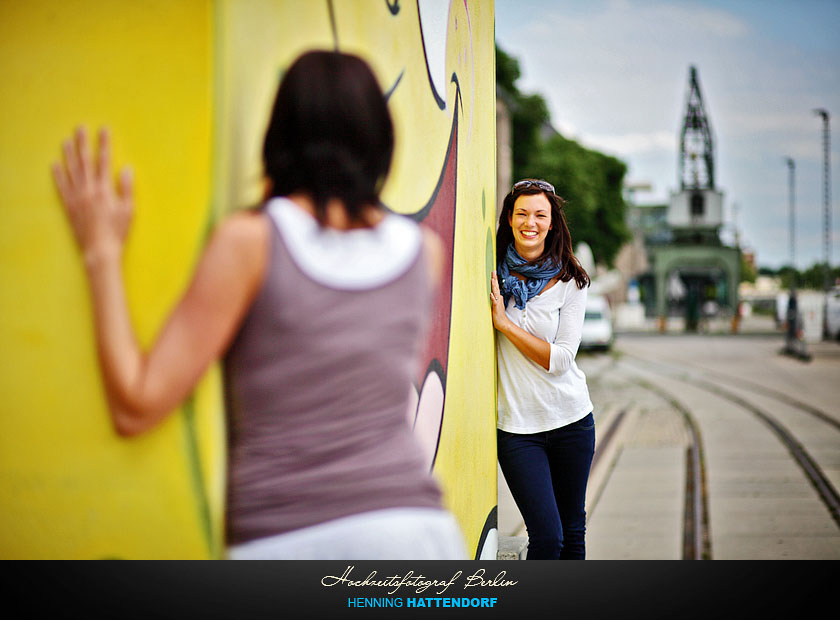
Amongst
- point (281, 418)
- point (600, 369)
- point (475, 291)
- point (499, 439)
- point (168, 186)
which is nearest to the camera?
point (168, 186)

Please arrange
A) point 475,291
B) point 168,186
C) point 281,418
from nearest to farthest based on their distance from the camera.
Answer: point 168,186 < point 281,418 < point 475,291

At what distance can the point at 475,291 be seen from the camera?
3.25 metres

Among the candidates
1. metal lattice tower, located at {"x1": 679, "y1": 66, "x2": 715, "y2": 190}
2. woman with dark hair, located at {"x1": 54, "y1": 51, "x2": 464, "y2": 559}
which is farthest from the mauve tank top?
metal lattice tower, located at {"x1": 679, "y1": 66, "x2": 715, "y2": 190}

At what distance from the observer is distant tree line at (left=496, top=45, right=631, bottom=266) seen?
3073 cm

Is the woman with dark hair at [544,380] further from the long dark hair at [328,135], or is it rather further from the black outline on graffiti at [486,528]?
the long dark hair at [328,135]

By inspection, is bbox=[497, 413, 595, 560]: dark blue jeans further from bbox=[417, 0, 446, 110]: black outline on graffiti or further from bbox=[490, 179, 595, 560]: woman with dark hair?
bbox=[417, 0, 446, 110]: black outline on graffiti

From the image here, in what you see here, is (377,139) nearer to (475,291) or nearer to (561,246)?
(475,291)

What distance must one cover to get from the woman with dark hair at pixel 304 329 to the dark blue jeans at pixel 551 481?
54.9 inches

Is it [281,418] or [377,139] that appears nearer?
[281,418]

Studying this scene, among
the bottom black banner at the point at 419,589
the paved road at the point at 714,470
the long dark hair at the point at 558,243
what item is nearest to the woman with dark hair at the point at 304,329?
the bottom black banner at the point at 419,589

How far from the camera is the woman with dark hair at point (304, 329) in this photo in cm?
162

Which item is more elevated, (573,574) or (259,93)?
(259,93)

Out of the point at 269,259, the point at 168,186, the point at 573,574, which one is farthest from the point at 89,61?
the point at 573,574

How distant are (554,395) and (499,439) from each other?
1.04 feet
